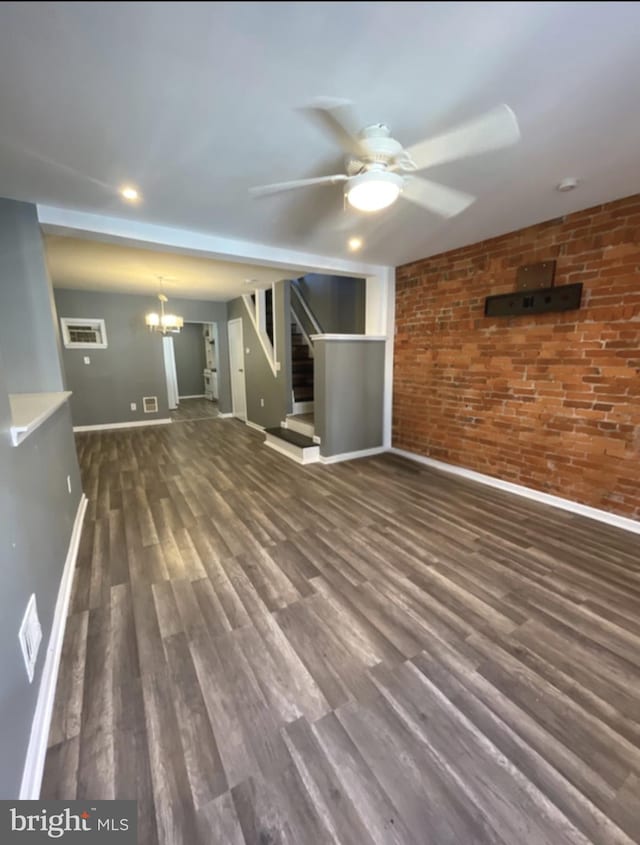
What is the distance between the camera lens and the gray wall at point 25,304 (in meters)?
2.41

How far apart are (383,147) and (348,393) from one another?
2.79 meters

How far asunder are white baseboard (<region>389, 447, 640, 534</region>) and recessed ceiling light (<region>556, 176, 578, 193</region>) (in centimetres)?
234

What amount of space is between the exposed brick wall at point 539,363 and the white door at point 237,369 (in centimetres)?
349

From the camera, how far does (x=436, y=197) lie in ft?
7.65

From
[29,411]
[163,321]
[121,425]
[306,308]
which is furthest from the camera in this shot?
[121,425]

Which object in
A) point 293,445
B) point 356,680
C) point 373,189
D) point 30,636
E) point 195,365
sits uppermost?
point 373,189

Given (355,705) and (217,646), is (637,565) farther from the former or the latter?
(217,646)

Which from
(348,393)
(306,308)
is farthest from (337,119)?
(306,308)

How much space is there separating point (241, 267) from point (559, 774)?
4.61 m

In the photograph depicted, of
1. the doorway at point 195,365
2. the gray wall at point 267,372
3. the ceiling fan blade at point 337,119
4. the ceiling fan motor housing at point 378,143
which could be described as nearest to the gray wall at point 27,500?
the ceiling fan blade at point 337,119

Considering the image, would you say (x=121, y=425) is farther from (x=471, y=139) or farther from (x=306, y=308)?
(x=471, y=139)

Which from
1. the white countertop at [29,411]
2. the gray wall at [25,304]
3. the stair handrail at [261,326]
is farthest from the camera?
the stair handrail at [261,326]

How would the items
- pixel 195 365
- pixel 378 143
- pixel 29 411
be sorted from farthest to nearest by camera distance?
pixel 195 365 < pixel 29 411 < pixel 378 143

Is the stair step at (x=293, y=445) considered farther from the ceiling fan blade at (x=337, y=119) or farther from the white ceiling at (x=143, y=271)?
the ceiling fan blade at (x=337, y=119)
